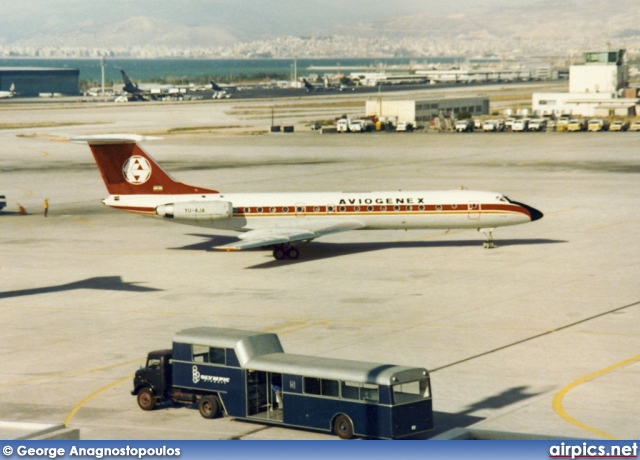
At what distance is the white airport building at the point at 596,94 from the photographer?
160 meters

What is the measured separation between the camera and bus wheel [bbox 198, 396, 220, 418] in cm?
2831

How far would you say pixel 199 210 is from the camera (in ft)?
181

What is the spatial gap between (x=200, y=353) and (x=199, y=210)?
1063 inches

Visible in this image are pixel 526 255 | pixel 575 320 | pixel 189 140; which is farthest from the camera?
pixel 189 140

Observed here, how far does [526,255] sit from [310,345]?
2167 centimetres

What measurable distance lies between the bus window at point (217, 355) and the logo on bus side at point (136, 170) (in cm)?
2989

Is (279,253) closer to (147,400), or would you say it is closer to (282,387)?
(147,400)

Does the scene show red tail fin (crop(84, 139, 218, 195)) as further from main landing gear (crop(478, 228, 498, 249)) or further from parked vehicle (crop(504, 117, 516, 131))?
parked vehicle (crop(504, 117, 516, 131))

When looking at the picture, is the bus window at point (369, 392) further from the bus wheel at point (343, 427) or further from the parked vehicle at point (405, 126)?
the parked vehicle at point (405, 126)

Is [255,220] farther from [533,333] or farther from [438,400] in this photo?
[438,400]

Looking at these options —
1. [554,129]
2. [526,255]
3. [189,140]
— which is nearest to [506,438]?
[526,255]

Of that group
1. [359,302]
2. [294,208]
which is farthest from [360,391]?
[294,208]

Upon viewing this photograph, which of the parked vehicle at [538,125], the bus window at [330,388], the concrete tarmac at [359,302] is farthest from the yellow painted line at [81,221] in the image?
the parked vehicle at [538,125]

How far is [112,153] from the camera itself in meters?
57.1
